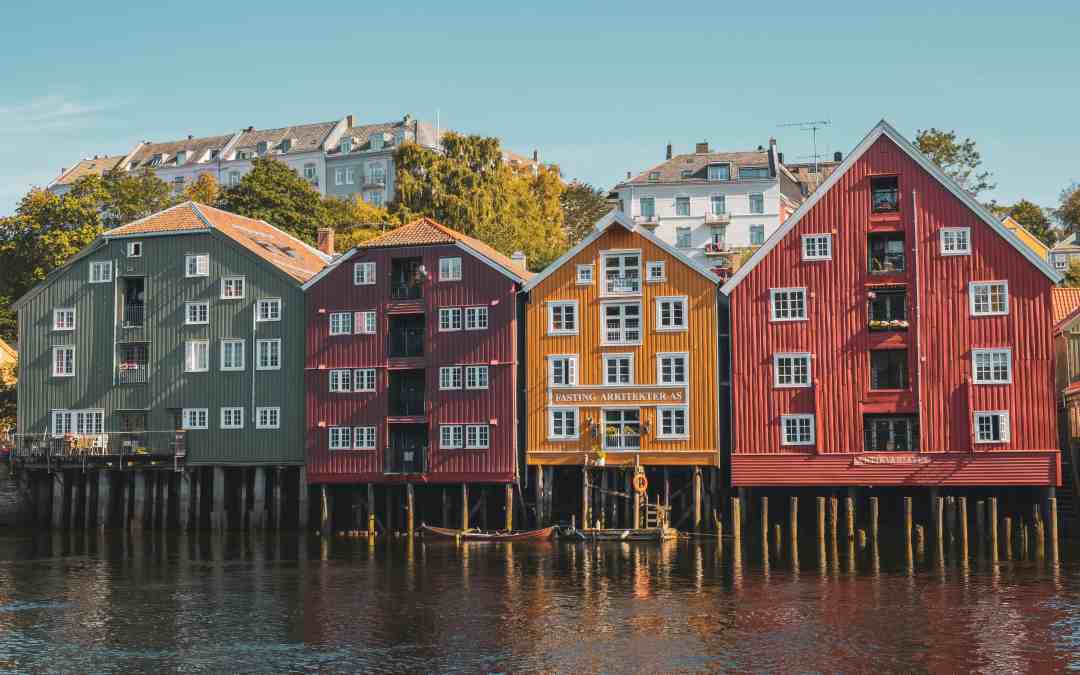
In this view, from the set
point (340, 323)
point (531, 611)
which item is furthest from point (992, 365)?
point (340, 323)

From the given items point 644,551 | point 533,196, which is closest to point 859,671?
point 644,551

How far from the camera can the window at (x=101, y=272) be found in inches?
2987

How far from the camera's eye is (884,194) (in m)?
63.4

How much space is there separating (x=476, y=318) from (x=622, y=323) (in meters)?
7.64

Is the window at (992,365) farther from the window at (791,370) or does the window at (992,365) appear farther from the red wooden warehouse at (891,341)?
the window at (791,370)

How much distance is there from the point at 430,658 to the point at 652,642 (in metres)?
6.90

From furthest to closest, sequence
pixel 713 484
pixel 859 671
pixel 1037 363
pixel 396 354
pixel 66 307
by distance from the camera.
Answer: pixel 66 307 → pixel 396 354 → pixel 713 484 → pixel 1037 363 → pixel 859 671

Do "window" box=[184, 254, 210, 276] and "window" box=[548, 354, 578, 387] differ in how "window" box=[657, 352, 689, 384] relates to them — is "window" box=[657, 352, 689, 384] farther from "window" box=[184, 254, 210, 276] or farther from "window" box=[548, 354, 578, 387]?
"window" box=[184, 254, 210, 276]

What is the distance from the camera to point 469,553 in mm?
61781

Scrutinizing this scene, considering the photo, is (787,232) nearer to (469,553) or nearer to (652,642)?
(469,553)

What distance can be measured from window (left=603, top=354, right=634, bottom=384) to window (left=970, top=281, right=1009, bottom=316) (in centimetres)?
1622

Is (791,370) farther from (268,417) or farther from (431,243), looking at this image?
(268,417)

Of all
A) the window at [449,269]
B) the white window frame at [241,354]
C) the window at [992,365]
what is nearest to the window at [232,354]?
the white window frame at [241,354]

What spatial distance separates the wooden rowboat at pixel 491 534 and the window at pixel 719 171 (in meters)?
53.0
